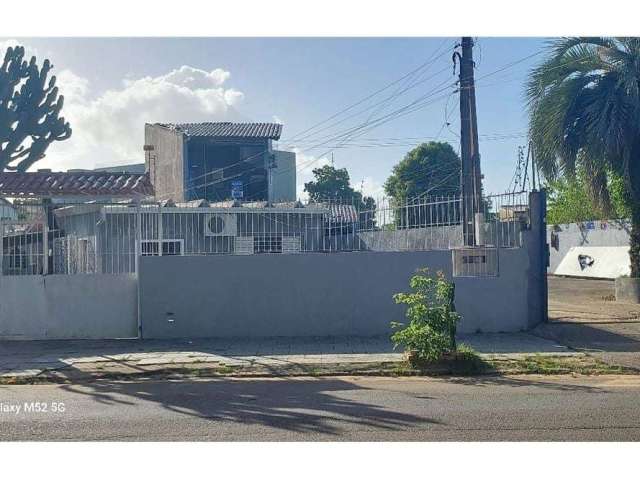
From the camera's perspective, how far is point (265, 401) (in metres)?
7.61

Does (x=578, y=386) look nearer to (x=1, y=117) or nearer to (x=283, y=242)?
(x=283, y=242)

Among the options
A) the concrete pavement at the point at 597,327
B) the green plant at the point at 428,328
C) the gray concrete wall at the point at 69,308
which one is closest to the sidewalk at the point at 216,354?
the gray concrete wall at the point at 69,308

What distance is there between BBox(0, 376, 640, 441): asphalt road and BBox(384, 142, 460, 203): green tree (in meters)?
30.9

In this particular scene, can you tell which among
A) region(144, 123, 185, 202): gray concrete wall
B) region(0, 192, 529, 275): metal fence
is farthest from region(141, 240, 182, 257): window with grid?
region(144, 123, 185, 202): gray concrete wall

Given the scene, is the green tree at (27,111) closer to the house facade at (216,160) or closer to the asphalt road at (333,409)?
the asphalt road at (333,409)

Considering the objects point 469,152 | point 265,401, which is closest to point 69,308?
point 265,401

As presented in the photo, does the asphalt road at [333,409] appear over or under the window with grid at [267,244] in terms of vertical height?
under

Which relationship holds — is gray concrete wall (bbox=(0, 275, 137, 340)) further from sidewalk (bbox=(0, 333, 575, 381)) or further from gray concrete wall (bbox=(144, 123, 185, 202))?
gray concrete wall (bbox=(144, 123, 185, 202))

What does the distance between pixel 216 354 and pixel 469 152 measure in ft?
22.8

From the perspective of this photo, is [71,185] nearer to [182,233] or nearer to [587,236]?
[182,233]

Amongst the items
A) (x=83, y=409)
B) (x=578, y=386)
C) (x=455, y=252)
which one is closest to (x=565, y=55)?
(x=455, y=252)

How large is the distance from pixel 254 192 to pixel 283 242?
17.4 m

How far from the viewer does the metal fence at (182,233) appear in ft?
41.7

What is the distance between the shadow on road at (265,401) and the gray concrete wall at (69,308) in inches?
146
